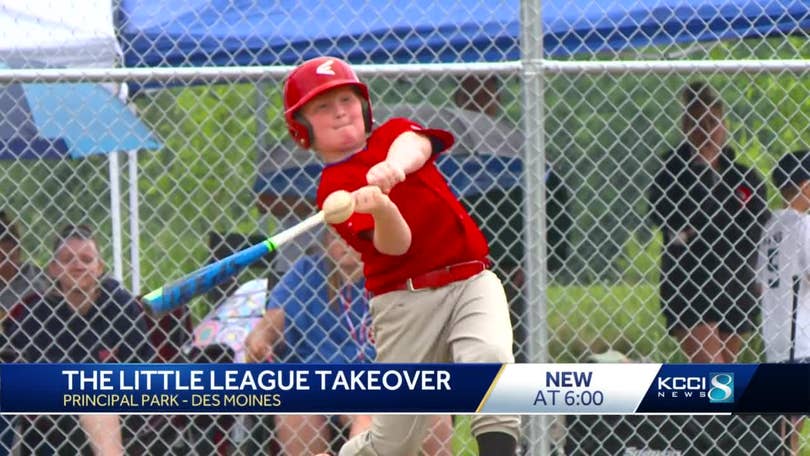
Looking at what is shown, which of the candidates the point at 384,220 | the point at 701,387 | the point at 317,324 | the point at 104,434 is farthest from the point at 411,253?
the point at 104,434

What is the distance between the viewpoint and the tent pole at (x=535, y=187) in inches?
227

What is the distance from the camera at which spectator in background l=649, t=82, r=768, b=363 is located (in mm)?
6512

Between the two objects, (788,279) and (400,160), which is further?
(788,279)

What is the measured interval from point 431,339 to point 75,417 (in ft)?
6.25

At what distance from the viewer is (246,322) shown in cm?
753

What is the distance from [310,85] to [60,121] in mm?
2356

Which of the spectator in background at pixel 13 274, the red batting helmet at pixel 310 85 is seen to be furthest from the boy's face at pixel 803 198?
the spectator in background at pixel 13 274

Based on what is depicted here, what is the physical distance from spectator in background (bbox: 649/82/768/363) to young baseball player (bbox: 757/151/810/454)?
0.08 meters

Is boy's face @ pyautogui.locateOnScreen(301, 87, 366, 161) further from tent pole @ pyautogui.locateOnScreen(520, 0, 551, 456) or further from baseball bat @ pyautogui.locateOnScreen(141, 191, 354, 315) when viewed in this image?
tent pole @ pyautogui.locateOnScreen(520, 0, 551, 456)

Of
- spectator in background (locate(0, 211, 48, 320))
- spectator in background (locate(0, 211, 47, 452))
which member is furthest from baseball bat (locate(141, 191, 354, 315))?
spectator in background (locate(0, 211, 48, 320))

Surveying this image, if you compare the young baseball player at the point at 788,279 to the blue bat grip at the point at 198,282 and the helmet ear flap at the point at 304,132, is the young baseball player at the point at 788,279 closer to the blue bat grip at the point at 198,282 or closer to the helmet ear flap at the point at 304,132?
the helmet ear flap at the point at 304,132

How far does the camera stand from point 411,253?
5.13m

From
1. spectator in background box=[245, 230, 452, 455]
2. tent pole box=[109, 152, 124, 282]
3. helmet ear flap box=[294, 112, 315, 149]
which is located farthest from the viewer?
tent pole box=[109, 152, 124, 282]

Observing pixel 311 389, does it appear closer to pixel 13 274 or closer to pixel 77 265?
pixel 77 265
